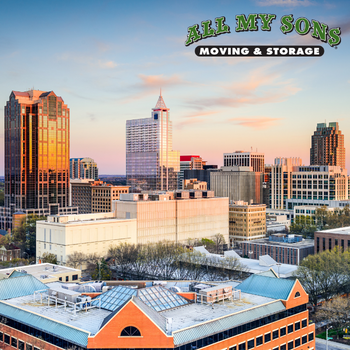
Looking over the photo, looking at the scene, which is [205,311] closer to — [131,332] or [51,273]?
[131,332]

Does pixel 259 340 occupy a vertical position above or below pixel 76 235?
below

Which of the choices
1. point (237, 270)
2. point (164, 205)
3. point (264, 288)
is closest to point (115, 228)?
point (164, 205)

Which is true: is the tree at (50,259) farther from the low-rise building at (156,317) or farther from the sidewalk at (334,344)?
the sidewalk at (334,344)

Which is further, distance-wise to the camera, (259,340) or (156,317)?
(259,340)

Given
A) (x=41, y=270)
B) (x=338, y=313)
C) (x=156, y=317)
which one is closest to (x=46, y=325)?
(x=156, y=317)

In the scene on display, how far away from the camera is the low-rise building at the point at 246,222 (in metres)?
178

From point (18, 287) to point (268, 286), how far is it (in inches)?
1213

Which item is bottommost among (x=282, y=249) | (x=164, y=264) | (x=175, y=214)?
(x=164, y=264)

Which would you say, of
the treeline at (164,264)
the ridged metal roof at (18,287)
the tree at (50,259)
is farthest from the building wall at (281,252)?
the ridged metal roof at (18,287)

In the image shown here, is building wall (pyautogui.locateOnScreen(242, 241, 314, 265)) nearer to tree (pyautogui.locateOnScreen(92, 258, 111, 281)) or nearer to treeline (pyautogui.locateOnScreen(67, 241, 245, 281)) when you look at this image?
treeline (pyautogui.locateOnScreen(67, 241, 245, 281))

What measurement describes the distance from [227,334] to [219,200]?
122538mm

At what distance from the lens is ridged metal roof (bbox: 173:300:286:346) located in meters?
43.8

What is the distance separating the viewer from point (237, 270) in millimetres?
97562

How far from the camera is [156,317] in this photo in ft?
147
